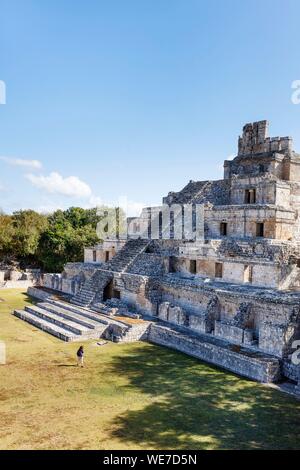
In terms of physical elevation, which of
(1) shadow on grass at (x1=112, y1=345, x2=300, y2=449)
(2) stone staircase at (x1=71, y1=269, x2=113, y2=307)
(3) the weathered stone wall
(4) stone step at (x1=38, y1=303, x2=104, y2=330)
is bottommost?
(1) shadow on grass at (x1=112, y1=345, x2=300, y2=449)

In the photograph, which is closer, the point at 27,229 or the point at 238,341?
the point at 238,341

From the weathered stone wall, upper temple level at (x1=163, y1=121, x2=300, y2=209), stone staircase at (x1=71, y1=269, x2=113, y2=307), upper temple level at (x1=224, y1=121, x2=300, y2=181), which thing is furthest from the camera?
upper temple level at (x1=224, y1=121, x2=300, y2=181)

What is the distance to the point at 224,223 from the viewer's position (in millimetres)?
22906

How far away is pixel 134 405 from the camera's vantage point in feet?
36.7

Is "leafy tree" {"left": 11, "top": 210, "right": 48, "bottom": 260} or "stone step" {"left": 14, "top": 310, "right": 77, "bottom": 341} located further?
"leafy tree" {"left": 11, "top": 210, "right": 48, "bottom": 260}

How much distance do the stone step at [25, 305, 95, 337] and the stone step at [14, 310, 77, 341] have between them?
20 cm

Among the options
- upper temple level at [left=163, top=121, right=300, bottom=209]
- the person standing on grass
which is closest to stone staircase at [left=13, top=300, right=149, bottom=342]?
the person standing on grass

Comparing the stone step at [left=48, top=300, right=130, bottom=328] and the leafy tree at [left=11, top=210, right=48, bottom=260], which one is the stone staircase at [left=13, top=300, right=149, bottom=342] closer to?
the stone step at [left=48, top=300, right=130, bottom=328]

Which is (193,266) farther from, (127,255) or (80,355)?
(80,355)

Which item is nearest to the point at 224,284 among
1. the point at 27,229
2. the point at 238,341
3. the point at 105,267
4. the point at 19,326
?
the point at 238,341

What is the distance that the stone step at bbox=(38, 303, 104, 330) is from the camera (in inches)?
733

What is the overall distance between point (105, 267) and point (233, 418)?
1515 centimetres

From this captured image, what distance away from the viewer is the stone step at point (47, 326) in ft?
57.9
